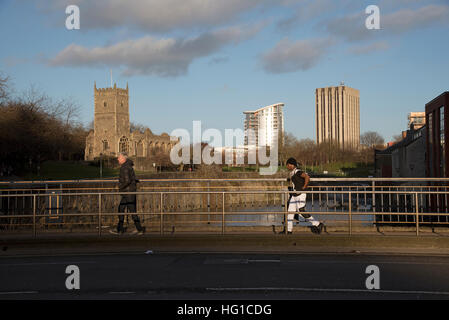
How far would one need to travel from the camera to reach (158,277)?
8.67m

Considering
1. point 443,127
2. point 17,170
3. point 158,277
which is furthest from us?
point 17,170

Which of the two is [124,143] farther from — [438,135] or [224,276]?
[224,276]

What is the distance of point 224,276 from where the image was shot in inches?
344

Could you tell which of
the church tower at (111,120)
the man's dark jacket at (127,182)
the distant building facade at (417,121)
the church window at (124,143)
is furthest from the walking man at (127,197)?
the church window at (124,143)

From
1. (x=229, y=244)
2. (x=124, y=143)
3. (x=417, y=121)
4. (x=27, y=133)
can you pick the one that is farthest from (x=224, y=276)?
(x=417, y=121)

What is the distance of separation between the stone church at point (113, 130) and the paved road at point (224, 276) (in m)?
109

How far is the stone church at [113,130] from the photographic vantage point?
392 feet

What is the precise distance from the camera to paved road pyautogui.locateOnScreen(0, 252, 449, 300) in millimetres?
7426

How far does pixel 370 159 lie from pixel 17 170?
103561 mm

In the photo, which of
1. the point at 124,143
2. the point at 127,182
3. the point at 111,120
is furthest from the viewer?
the point at 124,143

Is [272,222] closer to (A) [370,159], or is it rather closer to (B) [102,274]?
(B) [102,274]

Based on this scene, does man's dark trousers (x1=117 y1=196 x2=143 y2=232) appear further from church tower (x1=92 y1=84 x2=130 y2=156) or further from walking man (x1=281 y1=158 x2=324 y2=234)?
church tower (x1=92 y1=84 x2=130 y2=156)

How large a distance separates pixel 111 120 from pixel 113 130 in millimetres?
2969
